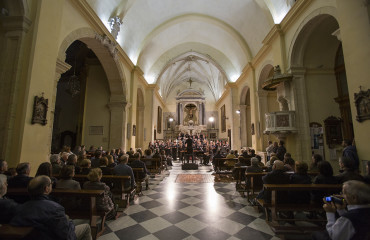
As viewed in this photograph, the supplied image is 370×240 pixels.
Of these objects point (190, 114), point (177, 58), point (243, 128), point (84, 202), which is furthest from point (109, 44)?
point (190, 114)

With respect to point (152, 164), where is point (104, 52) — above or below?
above

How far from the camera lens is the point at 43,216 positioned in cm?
147

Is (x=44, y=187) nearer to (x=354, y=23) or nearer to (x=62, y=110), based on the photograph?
(x=354, y=23)

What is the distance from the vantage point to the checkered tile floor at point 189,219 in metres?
2.70

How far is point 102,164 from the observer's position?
3889 mm

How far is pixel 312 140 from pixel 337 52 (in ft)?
10.5

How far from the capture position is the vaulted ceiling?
8039mm

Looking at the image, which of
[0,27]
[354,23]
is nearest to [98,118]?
[0,27]

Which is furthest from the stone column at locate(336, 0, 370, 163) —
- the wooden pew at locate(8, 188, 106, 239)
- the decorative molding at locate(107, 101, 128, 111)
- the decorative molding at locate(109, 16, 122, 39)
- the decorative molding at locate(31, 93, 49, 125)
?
the decorative molding at locate(107, 101, 128, 111)

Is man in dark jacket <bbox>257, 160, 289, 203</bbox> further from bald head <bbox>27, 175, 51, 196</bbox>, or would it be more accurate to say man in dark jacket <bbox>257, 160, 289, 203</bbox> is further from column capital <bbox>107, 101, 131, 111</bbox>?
column capital <bbox>107, 101, 131, 111</bbox>

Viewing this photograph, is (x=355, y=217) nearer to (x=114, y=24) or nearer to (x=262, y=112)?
(x=114, y=24)

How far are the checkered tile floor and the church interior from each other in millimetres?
31

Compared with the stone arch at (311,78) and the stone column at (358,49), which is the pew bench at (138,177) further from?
the stone arch at (311,78)

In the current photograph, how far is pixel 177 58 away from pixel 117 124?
25.9 feet
